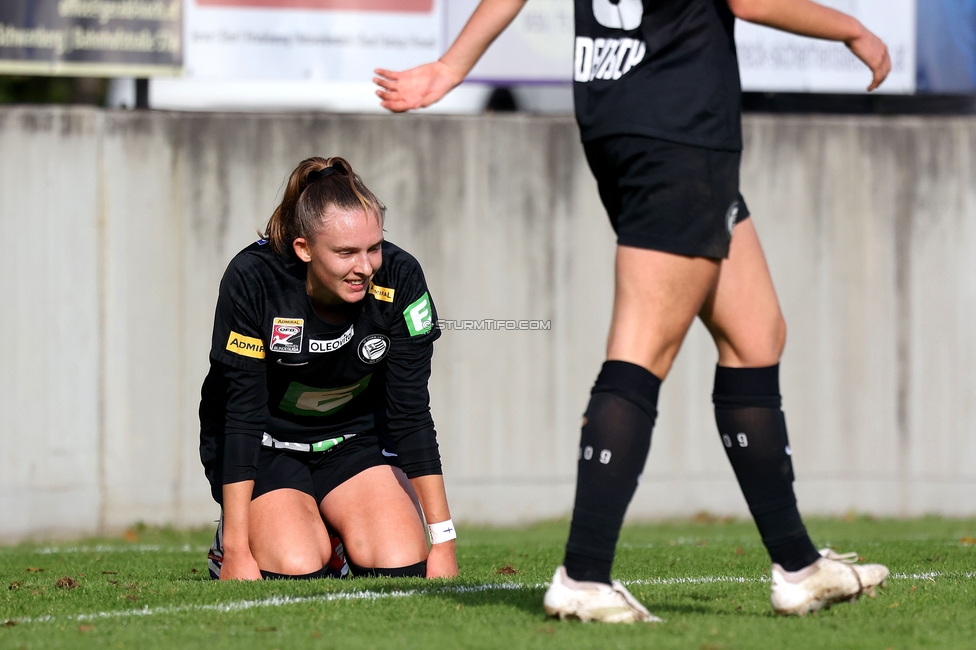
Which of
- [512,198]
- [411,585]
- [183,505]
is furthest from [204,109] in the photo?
[411,585]

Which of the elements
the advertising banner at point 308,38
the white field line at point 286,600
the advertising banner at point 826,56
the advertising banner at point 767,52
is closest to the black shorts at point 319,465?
the white field line at point 286,600

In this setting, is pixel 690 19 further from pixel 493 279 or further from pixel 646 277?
pixel 493 279

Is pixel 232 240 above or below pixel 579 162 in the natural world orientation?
below

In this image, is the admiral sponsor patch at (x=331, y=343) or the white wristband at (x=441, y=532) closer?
the white wristband at (x=441, y=532)

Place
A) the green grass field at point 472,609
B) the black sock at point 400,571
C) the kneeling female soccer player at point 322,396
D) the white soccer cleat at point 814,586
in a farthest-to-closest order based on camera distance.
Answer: the black sock at point 400,571, the kneeling female soccer player at point 322,396, the white soccer cleat at point 814,586, the green grass field at point 472,609

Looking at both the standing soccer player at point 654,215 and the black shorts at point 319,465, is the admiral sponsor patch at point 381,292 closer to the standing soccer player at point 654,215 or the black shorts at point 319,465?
the black shorts at point 319,465

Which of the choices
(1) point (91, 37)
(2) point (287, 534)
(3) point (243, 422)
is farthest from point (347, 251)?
(1) point (91, 37)

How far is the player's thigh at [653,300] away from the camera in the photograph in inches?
93.5

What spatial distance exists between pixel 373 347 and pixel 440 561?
0.73m

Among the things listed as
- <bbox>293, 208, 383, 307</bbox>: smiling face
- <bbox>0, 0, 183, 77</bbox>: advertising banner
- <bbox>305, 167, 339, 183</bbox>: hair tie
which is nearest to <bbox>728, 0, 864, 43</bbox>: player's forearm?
<bbox>293, 208, 383, 307</bbox>: smiling face

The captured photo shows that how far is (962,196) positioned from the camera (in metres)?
7.41

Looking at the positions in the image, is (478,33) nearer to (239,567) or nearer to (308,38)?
(239,567)

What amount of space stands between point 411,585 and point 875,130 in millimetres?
5335

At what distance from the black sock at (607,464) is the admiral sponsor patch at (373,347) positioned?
146 cm
